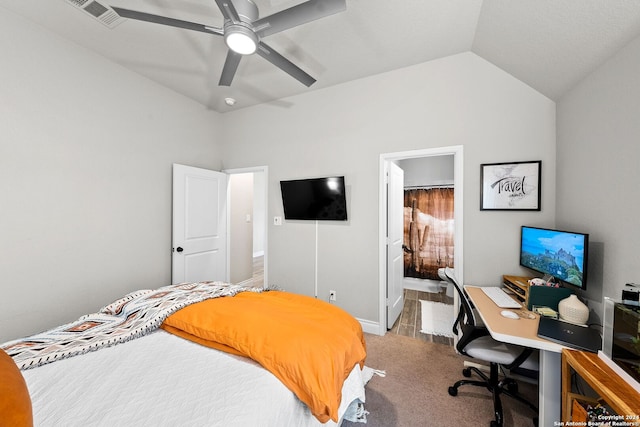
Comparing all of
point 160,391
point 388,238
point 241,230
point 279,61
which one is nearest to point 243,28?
point 279,61

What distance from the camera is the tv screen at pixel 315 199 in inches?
112

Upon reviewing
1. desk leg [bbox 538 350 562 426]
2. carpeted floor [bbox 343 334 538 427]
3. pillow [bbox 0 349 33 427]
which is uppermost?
pillow [bbox 0 349 33 427]

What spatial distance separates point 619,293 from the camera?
1.43m

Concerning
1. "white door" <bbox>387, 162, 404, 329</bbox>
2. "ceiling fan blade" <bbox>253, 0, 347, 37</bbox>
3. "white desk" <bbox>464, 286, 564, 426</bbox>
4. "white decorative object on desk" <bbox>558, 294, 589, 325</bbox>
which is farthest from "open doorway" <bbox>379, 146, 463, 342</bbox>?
"ceiling fan blade" <bbox>253, 0, 347, 37</bbox>

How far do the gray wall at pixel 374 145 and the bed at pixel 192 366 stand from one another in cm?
139

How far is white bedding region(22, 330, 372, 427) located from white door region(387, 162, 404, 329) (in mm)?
1760

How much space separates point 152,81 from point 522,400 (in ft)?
15.0

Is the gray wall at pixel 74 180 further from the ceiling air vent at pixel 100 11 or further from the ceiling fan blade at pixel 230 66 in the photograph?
the ceiling fan blade at pixel 230 66

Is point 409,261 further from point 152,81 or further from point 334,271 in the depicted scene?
point 152,81

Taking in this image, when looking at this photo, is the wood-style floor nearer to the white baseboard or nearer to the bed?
the white baseboard

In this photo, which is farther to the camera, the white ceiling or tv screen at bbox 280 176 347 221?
tv screen at bbox 280 176 347 221

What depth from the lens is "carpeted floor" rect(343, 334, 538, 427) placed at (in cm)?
Answer: 163

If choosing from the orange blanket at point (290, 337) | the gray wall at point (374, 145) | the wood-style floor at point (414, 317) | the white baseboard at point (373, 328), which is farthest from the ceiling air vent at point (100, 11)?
the wood-style floor at point (414, 317)

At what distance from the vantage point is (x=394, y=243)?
299cm
